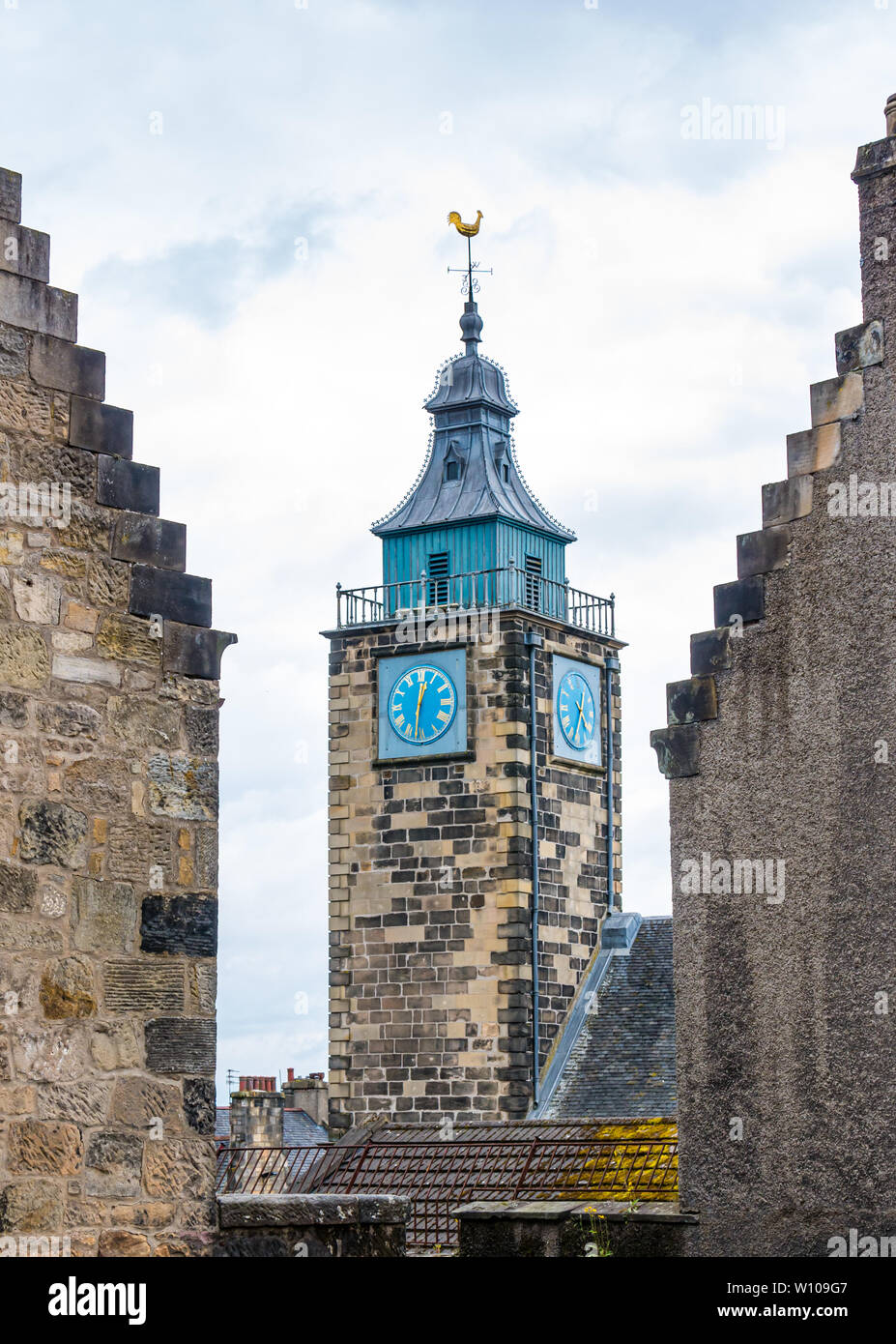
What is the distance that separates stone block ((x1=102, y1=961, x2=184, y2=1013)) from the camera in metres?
7.50

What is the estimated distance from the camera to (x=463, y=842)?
103 feet

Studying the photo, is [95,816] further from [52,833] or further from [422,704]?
[422,704]

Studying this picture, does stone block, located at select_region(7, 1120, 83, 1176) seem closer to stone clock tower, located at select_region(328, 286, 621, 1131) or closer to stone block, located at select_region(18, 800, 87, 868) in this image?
stone block, located at select_region(18, 800, 87, 868)

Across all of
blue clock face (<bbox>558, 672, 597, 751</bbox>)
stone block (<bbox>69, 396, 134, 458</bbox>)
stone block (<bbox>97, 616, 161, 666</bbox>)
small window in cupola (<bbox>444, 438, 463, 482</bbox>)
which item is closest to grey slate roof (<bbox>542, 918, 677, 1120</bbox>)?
blue clock face (<bbox>558, 672, 597, 751</bbox>)

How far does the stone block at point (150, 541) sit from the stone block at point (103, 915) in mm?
1248

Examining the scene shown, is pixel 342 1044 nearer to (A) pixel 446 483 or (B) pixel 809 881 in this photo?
(A) pixel 446 483

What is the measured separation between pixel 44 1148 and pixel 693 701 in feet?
13.2

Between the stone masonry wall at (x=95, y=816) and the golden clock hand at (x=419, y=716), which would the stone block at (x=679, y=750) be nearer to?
the stone masonry wall at (x=95, y=816)

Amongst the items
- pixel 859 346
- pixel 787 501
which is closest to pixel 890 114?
pixel 859 346

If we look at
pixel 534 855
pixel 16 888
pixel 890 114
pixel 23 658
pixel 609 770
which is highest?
pixel 609 770

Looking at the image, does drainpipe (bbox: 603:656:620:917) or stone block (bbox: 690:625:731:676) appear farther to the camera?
drainpipe (bbox: 603:656:620:917)

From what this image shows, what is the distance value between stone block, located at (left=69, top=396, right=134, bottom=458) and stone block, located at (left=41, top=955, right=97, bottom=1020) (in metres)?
1.93

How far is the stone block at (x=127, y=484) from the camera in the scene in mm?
7805

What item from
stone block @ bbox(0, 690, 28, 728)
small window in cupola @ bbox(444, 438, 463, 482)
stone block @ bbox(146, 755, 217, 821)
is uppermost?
small window in cupola @ bbox(444, 438, 463, 482)
